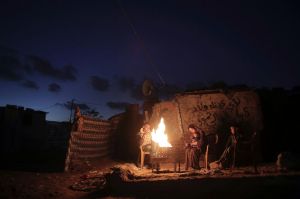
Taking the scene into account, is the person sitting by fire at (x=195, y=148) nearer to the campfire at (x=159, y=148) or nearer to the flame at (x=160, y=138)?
the campfire at (x=159, y=148)

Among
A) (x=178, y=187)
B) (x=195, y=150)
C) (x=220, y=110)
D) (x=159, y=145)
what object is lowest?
(x=178, y=187)

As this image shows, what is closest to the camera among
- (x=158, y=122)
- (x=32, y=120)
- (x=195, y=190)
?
(x=195, y=190)

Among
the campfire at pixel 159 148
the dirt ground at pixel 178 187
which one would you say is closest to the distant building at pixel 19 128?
the dirt ground at pixel 178 187

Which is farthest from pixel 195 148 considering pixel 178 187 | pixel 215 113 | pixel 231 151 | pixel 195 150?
pixel 178 187

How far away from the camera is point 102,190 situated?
33.7 ft

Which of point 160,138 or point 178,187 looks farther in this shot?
point 160,138

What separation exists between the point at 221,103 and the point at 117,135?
27.6ft

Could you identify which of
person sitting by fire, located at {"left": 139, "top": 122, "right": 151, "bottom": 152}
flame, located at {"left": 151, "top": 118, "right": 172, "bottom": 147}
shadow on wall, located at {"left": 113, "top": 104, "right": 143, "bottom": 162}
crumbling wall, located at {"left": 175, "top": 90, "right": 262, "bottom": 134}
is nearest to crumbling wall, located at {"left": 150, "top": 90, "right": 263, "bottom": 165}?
crumbling wall, located at {"left": 175, "top": 90, "right": 262, "bottom": 134}

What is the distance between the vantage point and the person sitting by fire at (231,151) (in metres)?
12.0

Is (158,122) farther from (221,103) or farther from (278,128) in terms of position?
(278,128)

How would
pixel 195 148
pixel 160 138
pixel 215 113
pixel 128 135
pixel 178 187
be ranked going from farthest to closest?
pixel 128 135
pixel 215 113
pixel 160 138
pixel 195 148
pixel 178 187

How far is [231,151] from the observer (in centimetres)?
1250

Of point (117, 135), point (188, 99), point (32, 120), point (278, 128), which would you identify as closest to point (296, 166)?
point (278, 128)

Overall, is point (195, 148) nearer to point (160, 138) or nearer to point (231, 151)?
point (231, 151)
